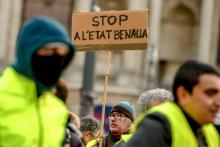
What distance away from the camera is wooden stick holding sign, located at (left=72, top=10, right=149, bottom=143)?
22.2ft

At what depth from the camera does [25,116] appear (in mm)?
3273

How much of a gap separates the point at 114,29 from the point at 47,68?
3645 millimetres

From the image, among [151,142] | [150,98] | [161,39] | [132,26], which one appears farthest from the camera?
[161,39]

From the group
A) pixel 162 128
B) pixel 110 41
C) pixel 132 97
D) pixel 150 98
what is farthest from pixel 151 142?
pixel 132 97

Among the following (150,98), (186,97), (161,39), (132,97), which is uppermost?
(186,97)

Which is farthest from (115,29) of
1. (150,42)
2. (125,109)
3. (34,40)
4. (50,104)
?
(150,42)

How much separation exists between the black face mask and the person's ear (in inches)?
21.9

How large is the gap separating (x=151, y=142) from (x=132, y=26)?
357 cm

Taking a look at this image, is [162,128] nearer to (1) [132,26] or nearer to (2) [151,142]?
(2) [151,142]

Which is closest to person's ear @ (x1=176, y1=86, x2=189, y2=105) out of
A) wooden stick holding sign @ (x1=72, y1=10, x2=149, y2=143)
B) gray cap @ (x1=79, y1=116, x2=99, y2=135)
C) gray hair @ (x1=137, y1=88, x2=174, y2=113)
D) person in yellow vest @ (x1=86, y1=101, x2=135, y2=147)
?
gray hair @ (x1=137, y1=88, x2=174, y2=113)

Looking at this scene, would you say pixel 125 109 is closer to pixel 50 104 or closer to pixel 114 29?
pixel 114 29

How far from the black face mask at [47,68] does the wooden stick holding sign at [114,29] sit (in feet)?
11.1

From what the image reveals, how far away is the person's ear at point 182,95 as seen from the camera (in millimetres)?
3314

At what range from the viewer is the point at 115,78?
2605cm
